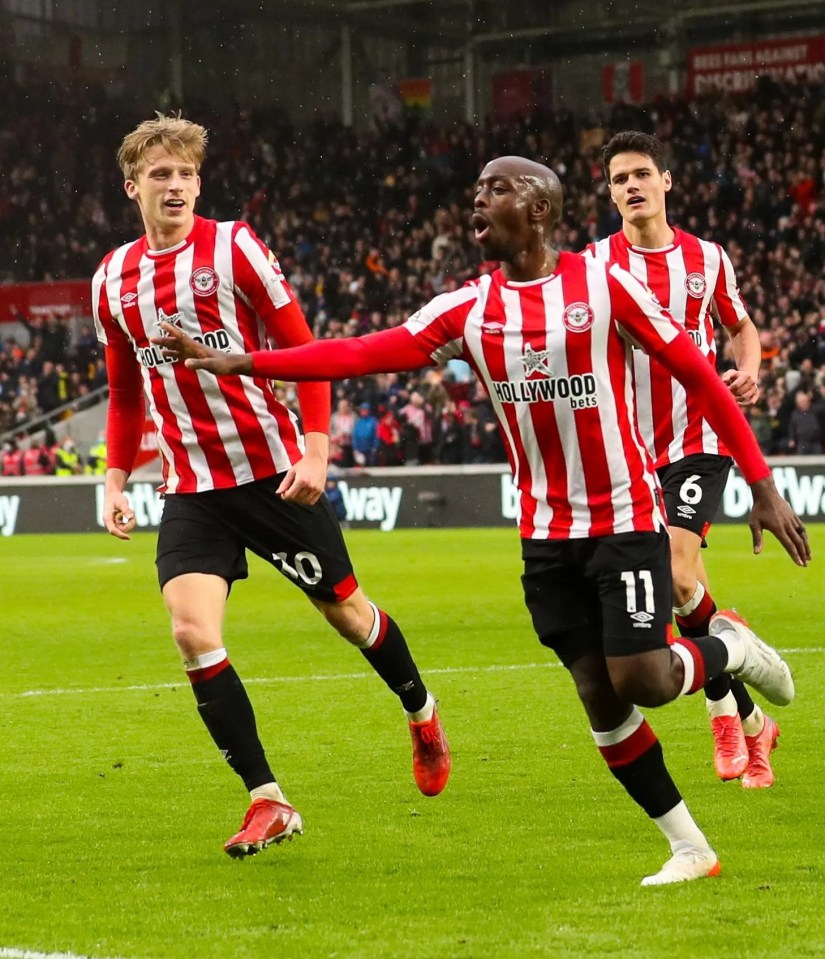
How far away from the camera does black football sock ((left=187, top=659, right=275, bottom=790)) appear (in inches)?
206

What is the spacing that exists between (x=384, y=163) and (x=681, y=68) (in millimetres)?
6318

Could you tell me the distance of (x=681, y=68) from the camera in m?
34.6

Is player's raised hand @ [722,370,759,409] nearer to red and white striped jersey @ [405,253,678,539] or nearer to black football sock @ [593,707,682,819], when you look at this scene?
red and white striped jersey @ [405,253,678,539]

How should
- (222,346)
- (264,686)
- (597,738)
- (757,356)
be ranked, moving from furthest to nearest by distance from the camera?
(264,686), (757,356), (222,346), (597,738)

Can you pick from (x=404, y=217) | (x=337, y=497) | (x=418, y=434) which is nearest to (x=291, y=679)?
(x=337, y=497)

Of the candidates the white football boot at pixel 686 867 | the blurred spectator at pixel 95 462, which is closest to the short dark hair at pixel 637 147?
the white football boot at pixel 686 867

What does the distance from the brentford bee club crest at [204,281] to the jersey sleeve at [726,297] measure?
2.28 m

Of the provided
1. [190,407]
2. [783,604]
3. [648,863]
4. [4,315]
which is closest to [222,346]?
[190,407]

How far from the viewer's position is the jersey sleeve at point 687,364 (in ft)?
14.3

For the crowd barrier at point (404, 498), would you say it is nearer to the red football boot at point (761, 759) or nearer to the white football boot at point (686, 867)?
the red football boot at point (761, 759)

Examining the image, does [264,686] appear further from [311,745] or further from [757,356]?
[757,356]

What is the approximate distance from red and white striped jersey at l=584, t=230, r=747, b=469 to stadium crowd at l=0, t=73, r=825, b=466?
15056 mm

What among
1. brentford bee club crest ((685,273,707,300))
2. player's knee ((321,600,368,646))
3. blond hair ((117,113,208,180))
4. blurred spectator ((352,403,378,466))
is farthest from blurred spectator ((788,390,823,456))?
blond hair ((117,113,208,180))

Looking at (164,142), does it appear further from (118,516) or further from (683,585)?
(683,585)
